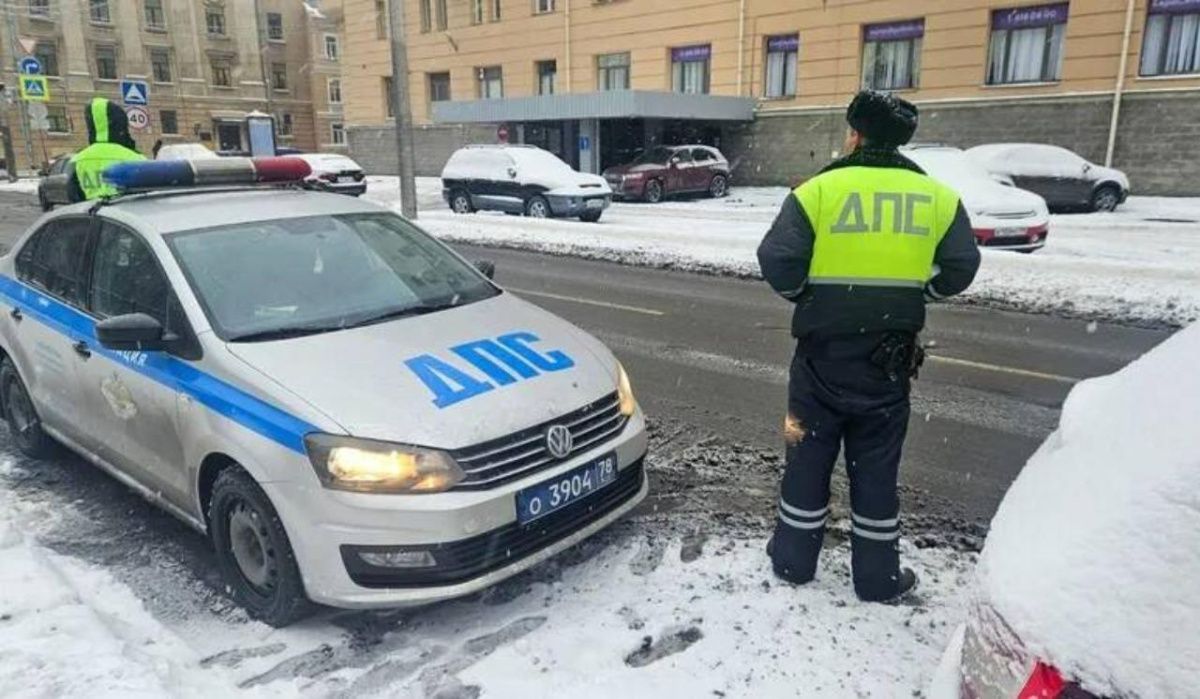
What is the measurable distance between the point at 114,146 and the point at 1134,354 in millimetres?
9033

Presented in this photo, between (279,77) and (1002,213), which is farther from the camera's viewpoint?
(279,77)

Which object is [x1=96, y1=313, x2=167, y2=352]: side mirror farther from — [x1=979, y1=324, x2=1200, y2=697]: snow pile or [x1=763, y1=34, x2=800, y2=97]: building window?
[x1=763, y1=34, x2=800, y2=97]: building window

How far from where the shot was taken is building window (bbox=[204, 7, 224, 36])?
59719 mm

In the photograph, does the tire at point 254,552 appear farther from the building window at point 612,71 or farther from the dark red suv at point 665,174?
the building window at point 612,71

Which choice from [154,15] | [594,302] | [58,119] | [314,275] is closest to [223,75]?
[154,15]

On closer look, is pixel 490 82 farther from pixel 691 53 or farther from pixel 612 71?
pixel 691 53

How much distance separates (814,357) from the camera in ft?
10.7

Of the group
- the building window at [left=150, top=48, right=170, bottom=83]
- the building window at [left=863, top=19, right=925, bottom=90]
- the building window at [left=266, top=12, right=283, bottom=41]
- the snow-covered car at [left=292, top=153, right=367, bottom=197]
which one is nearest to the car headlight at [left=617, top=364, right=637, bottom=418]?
the snow-covered car at [left=292, top=153, right=367, bottom=197]

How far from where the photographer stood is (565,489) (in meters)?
3.31

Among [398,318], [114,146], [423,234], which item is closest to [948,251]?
[398,318]

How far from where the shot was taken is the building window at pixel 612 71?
107ft

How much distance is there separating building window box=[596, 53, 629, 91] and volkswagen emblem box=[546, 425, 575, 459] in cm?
3089

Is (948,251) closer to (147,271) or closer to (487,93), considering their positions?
(147,271)

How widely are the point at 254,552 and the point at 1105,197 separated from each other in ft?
71.6
